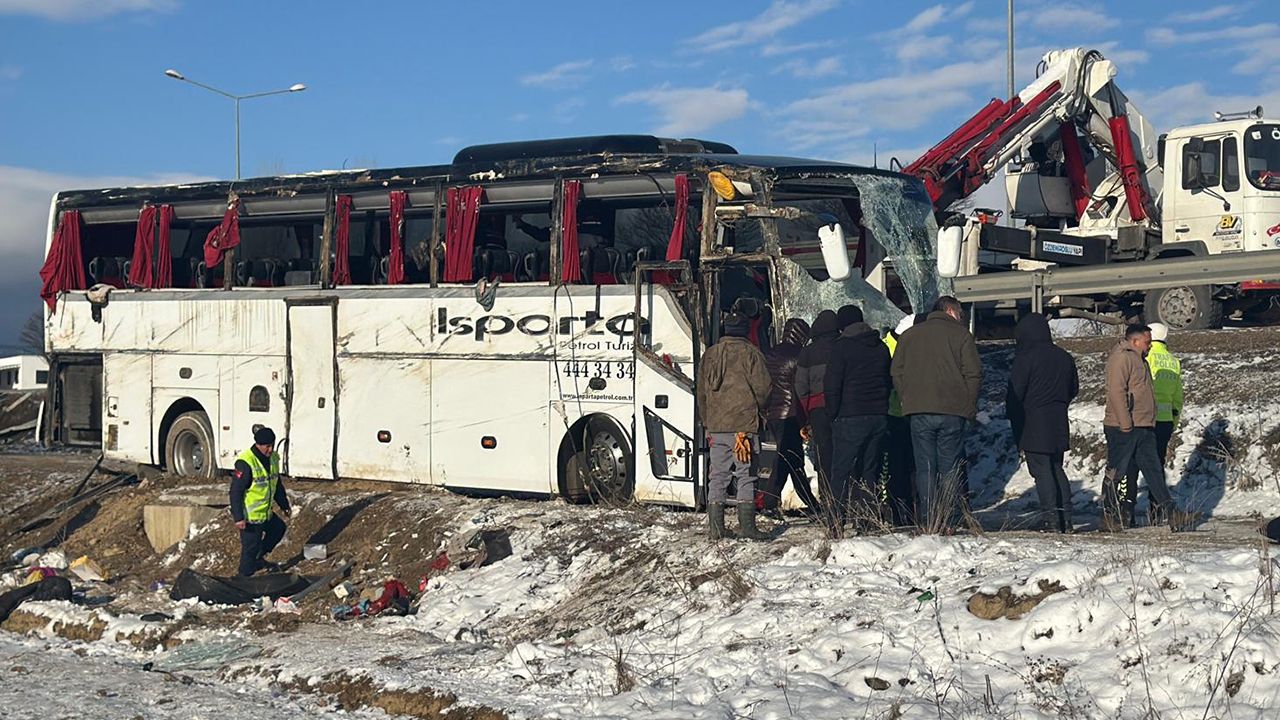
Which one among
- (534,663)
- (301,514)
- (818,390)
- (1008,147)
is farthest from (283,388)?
(1008,147)

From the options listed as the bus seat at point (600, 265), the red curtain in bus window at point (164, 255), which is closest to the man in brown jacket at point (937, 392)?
the bus seat at point (600, 265)

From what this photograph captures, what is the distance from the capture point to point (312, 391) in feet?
57.1

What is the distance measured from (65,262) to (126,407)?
6.77 ft

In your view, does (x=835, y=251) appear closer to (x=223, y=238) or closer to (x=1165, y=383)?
(x=1165, y=383)

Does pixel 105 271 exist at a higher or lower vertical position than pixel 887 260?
higher

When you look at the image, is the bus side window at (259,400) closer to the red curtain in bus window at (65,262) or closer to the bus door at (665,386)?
the red curtain in bus window at (65,262)

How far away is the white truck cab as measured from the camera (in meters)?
24.0

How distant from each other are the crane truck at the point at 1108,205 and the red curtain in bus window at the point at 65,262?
12.1m

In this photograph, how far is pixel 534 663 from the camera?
9.94 m

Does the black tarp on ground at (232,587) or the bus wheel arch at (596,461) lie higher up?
the bus wheel arch at (596,461)

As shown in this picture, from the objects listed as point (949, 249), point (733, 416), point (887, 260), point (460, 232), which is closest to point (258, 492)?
point (460, 232)

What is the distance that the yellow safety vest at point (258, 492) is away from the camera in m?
14.4

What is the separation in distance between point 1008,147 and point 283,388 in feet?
46.9

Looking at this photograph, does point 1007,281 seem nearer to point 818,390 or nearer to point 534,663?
point 818,390
